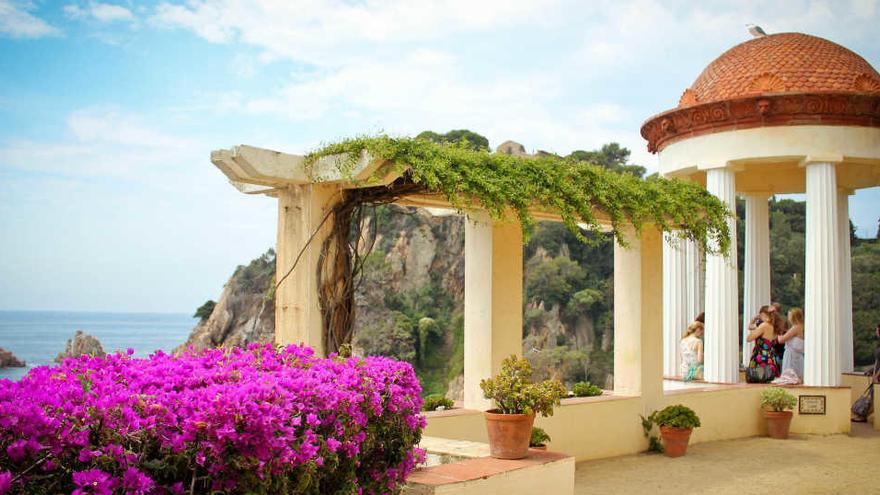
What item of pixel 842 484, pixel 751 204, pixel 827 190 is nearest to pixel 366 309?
pixel 751 204

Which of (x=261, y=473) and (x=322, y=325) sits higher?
(x=322, y=325)

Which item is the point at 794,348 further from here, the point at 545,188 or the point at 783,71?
the point at 545,188

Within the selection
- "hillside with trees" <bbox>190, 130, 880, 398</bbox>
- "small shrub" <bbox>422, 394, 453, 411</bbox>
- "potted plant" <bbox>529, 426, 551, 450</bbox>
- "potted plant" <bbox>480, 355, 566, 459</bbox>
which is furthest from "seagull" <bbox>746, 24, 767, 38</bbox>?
"hillside with trees" <bbox>190, 130, 880, 398</bbox>

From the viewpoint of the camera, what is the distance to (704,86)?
47.4 ft

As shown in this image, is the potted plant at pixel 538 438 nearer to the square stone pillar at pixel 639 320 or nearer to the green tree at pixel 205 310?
the square stone pillar at pixel 639 320

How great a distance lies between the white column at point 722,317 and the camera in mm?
13297

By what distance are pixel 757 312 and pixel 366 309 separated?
3088 centimetres

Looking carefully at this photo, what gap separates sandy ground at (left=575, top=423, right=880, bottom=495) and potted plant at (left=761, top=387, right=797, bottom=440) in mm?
322

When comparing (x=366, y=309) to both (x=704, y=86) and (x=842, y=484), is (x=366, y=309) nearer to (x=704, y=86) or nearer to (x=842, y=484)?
(x=704, y=86)

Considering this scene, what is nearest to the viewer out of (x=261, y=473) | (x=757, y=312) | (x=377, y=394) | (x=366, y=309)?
(x=261, y=473)

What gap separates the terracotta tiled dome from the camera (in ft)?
44.0

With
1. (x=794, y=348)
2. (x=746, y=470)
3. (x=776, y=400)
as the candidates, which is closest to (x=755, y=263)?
(x=794, y=348)

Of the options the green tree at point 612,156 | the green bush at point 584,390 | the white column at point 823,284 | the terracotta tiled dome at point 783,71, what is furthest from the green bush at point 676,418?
the green tree at point 612,156

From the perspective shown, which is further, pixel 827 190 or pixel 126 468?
pixel 827 190
